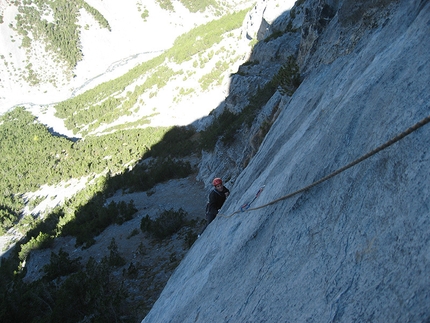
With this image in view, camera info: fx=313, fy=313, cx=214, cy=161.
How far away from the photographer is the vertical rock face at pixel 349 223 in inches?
79.0

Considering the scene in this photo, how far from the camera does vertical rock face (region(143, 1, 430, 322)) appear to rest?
6.59 ft

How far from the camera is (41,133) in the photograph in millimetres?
49062

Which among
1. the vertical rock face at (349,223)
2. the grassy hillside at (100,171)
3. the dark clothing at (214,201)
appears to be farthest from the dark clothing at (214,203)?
the grassy hillside at (100,171)

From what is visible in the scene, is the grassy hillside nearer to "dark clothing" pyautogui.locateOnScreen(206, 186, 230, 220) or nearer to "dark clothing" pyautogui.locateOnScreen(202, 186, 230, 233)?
"dark clothing" pyautogui.locateOnScreen(202, 186, 230, 233)

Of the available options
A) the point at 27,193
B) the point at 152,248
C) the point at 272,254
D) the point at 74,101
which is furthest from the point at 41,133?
the point at 272,254

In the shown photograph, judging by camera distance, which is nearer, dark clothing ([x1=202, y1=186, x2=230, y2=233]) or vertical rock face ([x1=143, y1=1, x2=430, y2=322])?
vertical rock face ([x1=143, y1=1, x2=430, y2=322])

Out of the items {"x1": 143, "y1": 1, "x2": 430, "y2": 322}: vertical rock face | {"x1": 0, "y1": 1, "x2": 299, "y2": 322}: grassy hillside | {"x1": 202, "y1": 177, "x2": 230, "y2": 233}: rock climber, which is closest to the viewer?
{"x1": 143, "y1": 1, "x2": 430, "y2": 322}: vertical rock face

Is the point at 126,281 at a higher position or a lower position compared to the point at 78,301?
lower

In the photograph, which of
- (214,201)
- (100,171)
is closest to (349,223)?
(214,201)

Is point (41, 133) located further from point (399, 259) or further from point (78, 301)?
point (399, 259)

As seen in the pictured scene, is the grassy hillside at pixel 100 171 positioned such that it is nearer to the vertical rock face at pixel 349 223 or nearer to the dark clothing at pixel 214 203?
the dark clothing at pixel 214 203

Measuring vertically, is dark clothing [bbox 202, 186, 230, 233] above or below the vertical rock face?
below

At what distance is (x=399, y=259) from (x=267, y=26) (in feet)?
110

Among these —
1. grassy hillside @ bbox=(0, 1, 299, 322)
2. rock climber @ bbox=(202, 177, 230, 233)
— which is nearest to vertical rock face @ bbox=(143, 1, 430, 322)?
rock climber @ bbox=(202, 177, 230, 233)
